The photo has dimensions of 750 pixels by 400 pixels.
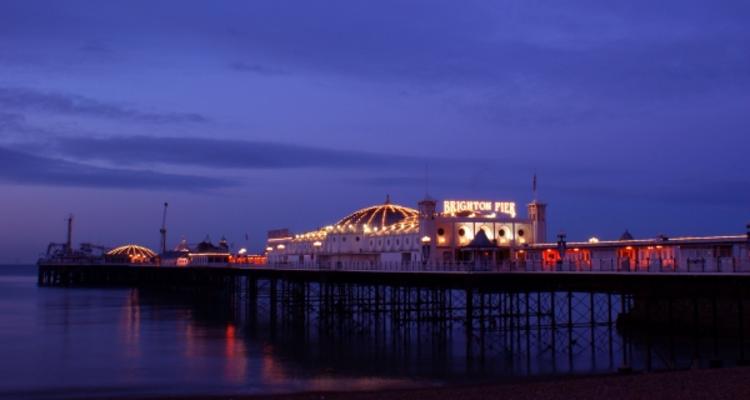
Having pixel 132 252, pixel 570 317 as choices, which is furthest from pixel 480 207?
pixel 132 252

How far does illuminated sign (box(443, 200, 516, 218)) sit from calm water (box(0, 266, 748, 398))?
27.9ft

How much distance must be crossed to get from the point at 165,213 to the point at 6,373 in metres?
133

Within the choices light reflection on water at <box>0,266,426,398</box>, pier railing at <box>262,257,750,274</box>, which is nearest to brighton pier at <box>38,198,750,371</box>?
pier railing at <box>262,257,750,274</box>

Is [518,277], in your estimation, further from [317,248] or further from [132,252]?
[132,252]

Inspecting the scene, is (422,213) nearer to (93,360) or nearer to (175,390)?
(93,360)

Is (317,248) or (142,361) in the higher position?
(317,248)

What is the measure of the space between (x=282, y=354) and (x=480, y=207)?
23.6 metres

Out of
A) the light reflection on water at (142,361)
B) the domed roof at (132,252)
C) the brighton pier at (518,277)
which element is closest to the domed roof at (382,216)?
the brighton pier at (518,277)

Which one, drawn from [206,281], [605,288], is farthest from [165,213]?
[605,288]

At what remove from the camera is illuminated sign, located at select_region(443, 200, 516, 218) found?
60.3 metres

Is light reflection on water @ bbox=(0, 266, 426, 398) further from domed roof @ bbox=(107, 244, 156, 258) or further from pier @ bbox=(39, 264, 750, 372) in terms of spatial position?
domed roof @ bbox=(107, 244, 156, 258)

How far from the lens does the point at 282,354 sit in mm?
42625

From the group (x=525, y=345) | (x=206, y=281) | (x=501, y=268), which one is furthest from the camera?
(x=206, y=281)

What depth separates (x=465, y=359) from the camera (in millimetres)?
39938
